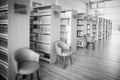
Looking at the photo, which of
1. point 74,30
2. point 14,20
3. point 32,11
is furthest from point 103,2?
point 14,20

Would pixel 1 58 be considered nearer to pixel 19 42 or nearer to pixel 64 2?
pixel 19 42

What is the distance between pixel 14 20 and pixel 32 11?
2702mm

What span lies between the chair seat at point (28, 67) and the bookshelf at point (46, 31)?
1.59m

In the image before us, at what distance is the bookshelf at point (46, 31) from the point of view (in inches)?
159

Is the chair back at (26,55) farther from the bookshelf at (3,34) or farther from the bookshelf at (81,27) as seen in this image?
the bookshelf at (81,27)

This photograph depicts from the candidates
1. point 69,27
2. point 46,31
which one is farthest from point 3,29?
point 69,27

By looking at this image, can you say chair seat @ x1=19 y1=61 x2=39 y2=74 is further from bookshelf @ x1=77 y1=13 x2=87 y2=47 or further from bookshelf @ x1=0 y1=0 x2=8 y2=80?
bookshelf @ x1=77 y1=13 x2=87 y2=47

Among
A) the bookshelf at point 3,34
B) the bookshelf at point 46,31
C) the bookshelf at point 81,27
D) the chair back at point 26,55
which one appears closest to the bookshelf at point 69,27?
the bookshelf at point 46,31

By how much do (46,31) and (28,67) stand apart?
85.4 inches

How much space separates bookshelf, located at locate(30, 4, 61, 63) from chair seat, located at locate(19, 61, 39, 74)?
1.59 m

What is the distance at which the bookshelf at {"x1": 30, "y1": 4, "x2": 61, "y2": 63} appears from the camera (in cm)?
403

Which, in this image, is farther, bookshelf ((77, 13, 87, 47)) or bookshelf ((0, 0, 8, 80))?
bookshelf ((77, 13, 87, 47))

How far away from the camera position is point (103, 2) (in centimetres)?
1468

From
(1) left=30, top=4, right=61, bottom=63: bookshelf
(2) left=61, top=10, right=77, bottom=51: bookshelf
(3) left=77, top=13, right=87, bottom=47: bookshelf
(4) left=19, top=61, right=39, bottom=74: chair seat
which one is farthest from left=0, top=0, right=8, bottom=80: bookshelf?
(3) left=77, top=13, right=87, bottom=47: bookshelf
